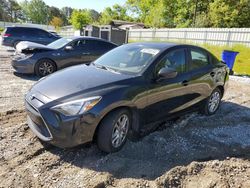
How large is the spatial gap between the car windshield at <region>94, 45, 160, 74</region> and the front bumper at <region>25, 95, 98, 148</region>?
120cm

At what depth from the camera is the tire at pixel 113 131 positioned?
325cm

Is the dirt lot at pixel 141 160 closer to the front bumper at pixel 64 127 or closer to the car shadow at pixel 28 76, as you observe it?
the front bumper at pixel 64 127

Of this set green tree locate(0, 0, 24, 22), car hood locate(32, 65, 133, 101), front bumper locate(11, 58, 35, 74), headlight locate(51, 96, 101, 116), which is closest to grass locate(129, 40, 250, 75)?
front bumper locate(11, 58, 35, 74)

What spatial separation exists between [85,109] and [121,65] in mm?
1358

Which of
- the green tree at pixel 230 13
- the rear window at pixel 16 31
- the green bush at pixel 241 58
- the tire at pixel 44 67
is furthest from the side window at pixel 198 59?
the green tree at pixel 230 13

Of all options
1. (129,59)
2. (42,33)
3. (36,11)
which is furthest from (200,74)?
(36,11)

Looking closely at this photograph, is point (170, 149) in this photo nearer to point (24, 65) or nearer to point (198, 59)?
point (198, 59)

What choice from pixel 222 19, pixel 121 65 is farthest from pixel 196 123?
pixel 222 19

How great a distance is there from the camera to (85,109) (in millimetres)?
3059

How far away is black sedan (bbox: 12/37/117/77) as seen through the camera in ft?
25.4

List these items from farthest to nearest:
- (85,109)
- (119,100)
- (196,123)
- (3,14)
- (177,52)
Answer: (3,14)
(196,123)
(177,52)
(119,100)
(85,109)

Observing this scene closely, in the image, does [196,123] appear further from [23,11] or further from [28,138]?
[23,11]

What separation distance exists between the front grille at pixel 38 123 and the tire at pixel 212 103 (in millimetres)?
3375

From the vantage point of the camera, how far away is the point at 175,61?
4383 mm
